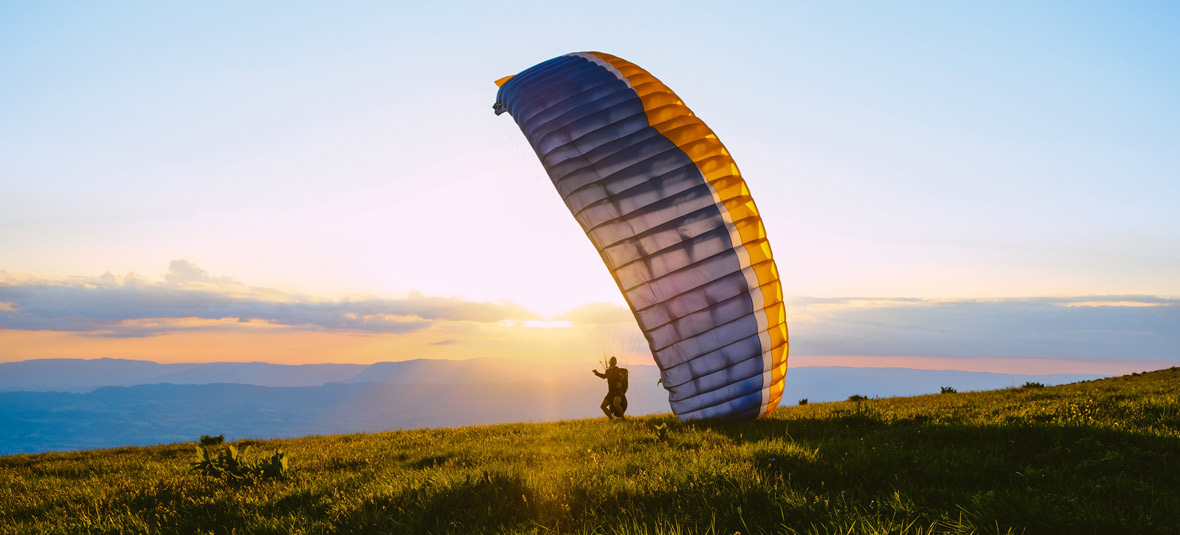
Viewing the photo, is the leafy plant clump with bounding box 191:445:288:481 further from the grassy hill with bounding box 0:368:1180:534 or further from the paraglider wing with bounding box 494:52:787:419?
the paraglider wing with bounding box 494:52:787:419

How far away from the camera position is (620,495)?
20.3ft

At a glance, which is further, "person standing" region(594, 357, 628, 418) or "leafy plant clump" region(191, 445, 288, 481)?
"person standing" region(594, 357, 628, 418)

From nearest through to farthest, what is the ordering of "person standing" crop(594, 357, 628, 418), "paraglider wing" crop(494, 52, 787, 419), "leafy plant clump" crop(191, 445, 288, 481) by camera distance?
1. "leafy plant clump" crop(191, 445, 288, 481)
2. "paraglider wing" crop(494, 52, 787, 419)
3. "person standing" crop(594, 357, 628, 418)

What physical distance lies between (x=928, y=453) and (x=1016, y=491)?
1942 mm

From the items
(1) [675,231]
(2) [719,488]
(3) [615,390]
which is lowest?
(3) [615,390]

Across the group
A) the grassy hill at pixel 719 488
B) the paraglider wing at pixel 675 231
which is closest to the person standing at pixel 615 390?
the paraglider wing at pixel 675 231

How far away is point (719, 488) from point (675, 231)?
5169 millimetres

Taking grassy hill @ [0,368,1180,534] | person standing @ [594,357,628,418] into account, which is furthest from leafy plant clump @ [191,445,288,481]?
person standing @ [594,357,628,418]

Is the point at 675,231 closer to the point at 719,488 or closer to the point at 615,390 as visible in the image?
the point at 719,488

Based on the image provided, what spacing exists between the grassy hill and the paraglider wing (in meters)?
1.21

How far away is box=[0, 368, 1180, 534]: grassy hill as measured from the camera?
507cm

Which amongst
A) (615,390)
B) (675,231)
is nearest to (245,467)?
(675,231)

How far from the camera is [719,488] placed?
6.09m

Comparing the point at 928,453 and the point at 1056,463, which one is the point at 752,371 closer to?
the point at 928,453
